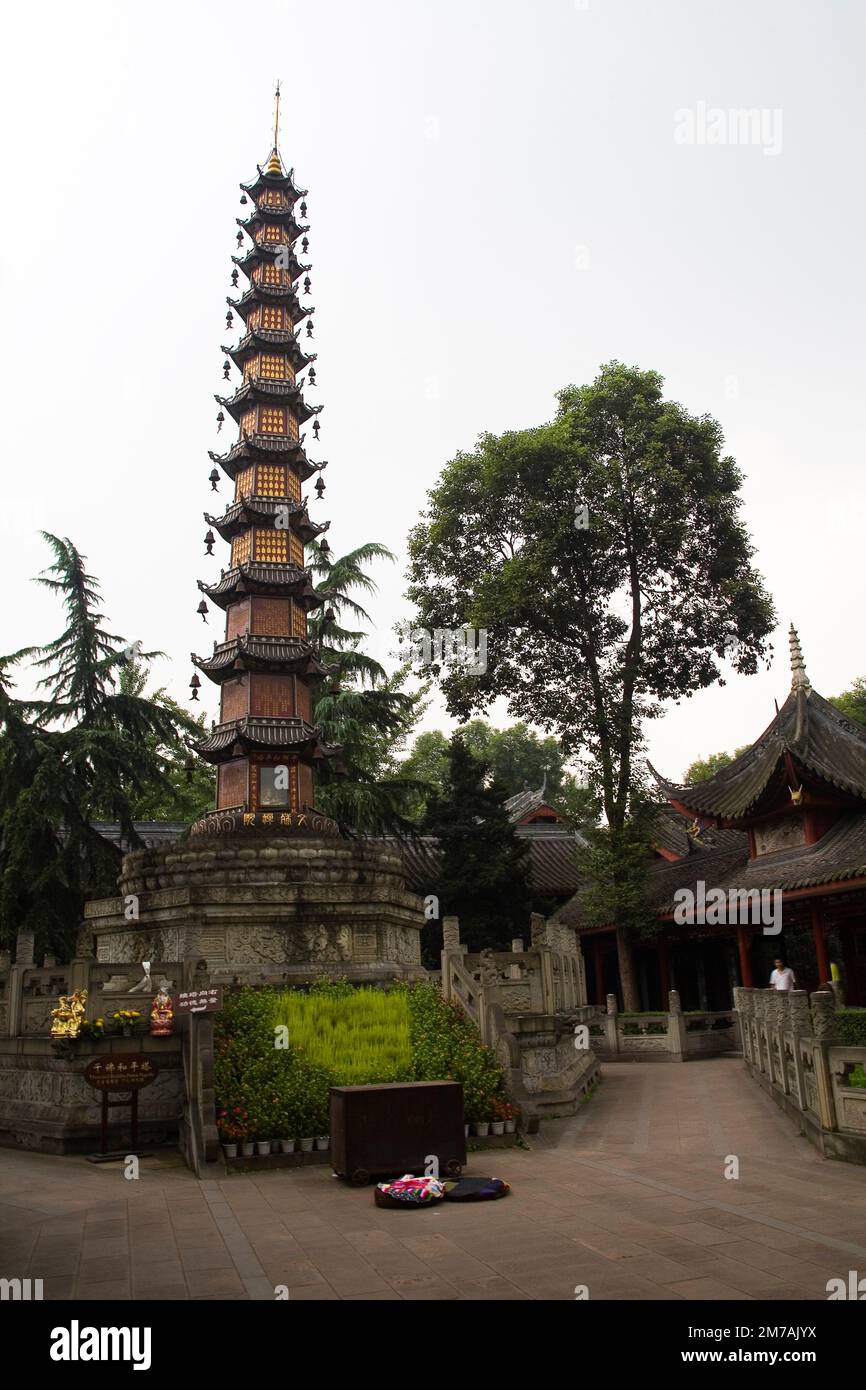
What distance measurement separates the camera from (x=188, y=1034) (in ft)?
39.0

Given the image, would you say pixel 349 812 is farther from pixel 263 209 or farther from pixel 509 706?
pixel 263 209

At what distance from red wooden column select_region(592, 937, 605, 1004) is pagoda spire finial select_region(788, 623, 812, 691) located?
34.3 feet

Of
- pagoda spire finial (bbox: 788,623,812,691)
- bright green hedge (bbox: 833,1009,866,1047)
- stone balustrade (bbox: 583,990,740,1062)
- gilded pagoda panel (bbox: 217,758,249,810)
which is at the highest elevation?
pagoda spire finial (bbox: 788,623,812,691)

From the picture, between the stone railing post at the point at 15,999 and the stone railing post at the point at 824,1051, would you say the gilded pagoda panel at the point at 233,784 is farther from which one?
the stone railing post at the point at 824,1051

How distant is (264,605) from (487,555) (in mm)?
8971

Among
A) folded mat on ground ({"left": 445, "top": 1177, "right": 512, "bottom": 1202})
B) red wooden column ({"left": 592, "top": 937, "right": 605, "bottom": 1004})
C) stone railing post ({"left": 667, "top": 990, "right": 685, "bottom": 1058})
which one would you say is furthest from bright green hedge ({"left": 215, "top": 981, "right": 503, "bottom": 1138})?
red wooden column ({"left": 592, "top": 937, "right": 605, "bottom": 1004})

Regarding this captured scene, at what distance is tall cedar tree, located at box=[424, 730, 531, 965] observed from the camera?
26000 millimetres

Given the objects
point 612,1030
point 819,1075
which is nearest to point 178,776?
point 612,1030

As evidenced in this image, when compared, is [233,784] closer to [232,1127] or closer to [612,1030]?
[612,1030]

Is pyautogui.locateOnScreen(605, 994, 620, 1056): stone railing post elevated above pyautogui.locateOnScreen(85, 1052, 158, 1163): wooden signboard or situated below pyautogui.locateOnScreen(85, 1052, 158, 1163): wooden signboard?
below

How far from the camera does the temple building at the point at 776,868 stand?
2239 centimetres

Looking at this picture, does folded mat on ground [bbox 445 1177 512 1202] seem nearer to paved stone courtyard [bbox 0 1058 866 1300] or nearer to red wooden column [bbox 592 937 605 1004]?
paved stone courtyard [bbox 0 1058 866 1300]

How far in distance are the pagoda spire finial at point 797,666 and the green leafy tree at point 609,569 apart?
1650mm

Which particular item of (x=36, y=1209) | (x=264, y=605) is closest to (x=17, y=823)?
(x=264, y=605)
